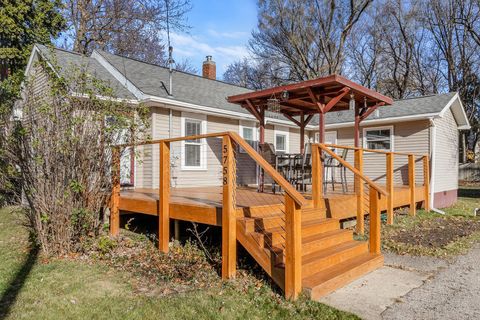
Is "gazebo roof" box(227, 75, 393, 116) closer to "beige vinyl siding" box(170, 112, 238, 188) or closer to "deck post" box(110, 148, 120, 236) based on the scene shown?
"beige vinyl siding" box(170, 112, 238, 188)

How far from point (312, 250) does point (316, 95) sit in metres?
3.52

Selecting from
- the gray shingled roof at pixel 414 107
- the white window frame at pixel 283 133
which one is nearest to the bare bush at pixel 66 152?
the white window frame at pixel 283 133

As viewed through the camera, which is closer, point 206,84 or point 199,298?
point 199,298

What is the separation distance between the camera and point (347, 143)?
1309 cm

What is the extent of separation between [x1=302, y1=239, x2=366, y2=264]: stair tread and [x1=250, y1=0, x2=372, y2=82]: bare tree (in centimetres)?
1875

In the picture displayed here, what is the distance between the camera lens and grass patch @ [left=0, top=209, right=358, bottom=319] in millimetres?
3350

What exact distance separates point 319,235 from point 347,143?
8.93 meters

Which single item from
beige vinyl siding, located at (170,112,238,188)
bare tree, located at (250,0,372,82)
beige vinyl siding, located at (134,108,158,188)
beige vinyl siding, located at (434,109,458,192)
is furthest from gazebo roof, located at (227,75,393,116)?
bare tree, located at (250,0,372,82)

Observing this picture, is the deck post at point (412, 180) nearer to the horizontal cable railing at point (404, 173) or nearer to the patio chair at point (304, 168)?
the horizontal cable railing at point (404, 173)

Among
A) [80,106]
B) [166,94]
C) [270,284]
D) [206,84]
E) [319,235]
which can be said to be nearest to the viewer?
[270,284]

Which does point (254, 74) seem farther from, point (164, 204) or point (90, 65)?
point (164, 204)

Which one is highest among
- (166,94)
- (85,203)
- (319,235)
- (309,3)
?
(309,3)

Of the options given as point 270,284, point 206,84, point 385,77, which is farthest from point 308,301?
point 385,77

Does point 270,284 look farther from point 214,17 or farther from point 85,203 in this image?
point 214,17
